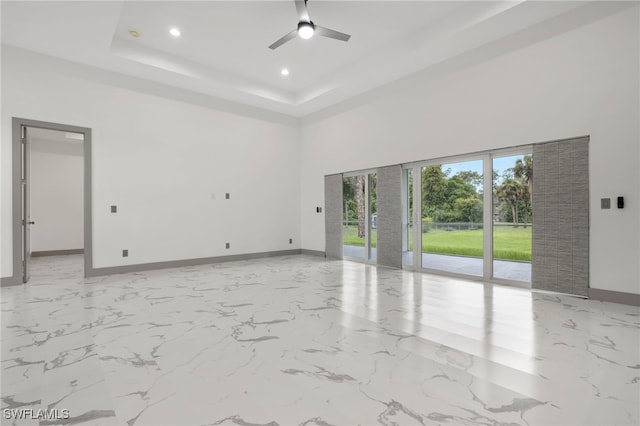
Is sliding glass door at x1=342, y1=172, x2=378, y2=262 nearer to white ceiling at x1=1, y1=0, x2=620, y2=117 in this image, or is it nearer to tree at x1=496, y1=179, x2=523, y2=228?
white ceiling at x1=1, y1=0, x2=620, y2=117

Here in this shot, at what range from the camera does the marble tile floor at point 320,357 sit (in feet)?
5.73

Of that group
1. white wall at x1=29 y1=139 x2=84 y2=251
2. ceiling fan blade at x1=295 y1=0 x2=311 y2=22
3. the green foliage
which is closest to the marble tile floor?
the green foliage

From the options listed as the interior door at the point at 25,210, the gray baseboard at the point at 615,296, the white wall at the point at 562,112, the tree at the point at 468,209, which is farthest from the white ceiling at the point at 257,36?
the gray baseboard at the point at 615,296

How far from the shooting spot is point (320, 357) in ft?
7.83

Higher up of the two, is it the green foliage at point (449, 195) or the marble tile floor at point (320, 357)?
the green foliage at point (449, 195)

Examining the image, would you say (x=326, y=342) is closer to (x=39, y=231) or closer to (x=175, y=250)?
(x=175, y=250)

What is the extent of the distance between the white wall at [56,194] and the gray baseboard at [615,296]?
11823 millimetres

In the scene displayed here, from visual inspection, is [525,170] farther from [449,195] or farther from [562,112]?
[449,195]

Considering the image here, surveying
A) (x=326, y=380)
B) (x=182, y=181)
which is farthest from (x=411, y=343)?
(x=182, y=181)

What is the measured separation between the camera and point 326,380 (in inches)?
81.0

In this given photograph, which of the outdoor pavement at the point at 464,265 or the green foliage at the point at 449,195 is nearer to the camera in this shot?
the outdoor pavement at the point at 464,265

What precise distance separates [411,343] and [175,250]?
17.6 ft

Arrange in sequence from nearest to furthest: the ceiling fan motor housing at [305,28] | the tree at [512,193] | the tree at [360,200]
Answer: the ceiling fan motor housing at [305,28] < the tree at [512,193] < the tree at [360,200]

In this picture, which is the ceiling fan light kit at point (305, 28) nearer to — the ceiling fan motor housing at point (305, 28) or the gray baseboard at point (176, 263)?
the ceiling fan motor housing at point (305, 28)
